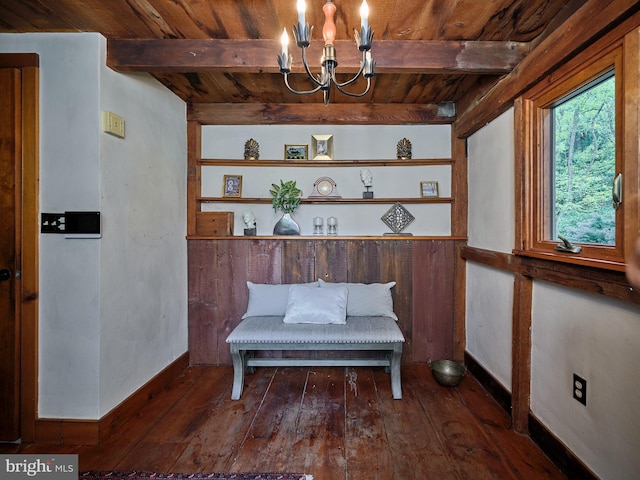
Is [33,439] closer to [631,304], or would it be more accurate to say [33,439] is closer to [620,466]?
[620,466]

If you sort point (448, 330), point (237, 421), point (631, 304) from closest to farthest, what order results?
point (631, 304), point (237, 421), point (448, 330)

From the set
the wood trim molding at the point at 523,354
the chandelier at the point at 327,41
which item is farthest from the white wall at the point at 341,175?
the chandelier at the point at 327,41

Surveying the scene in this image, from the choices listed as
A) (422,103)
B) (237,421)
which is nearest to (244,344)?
(237,421)

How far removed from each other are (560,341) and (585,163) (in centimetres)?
91

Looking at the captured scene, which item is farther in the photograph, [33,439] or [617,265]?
[33,439]

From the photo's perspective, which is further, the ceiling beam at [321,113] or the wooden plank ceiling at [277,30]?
the ceiling beam at [321,113]

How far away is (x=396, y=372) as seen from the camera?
2322 mm

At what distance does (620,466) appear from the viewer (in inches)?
51.2

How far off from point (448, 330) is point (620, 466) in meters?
1.60

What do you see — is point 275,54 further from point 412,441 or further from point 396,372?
point 412,441

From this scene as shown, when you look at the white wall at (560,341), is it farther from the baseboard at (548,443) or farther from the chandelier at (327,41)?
the chandelier at (327,41)

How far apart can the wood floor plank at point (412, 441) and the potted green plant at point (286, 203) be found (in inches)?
61.1

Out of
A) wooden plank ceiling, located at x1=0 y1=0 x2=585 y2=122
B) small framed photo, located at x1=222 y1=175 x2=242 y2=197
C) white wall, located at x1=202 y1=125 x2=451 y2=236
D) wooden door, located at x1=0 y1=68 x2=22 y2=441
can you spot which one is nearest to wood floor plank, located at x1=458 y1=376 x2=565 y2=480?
white wall, located at x1=202 y1=125 x2=451 y2=236

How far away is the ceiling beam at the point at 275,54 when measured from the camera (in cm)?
193
